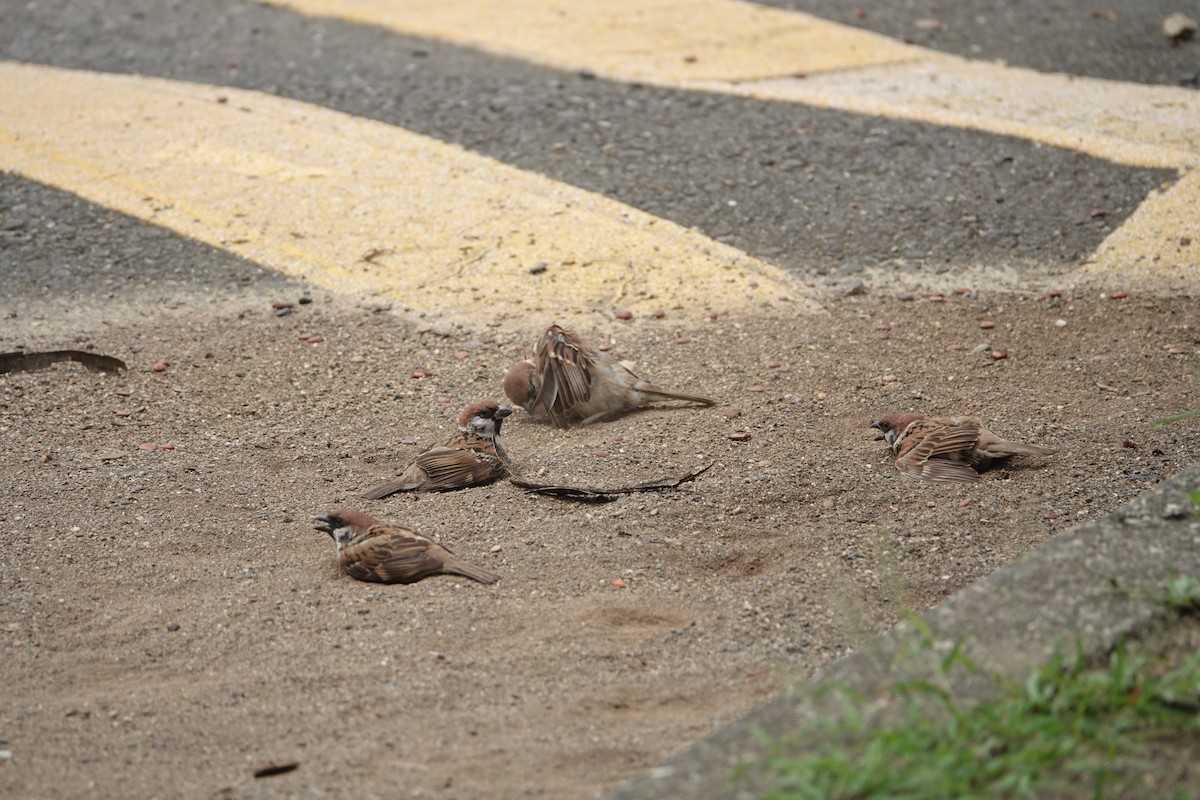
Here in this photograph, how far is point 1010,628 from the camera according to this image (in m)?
2.87

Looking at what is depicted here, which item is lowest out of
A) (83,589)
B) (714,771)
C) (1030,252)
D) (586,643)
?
(83,589)

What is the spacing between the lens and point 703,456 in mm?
5242

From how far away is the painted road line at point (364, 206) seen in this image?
23.2ft

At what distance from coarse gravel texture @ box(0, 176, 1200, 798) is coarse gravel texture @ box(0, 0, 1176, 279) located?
23.3 inches

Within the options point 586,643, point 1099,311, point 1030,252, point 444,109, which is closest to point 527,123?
point 444,109

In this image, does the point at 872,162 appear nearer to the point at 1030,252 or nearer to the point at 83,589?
the point at 1030,252

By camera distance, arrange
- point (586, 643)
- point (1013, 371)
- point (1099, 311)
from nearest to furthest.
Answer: point (586, 643)
point (1013, 371)
point (1099, 311)

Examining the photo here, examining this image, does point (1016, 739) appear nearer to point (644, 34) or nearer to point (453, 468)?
point (453, 468)

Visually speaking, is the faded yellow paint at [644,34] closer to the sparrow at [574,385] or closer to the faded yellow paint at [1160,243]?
the faded yellow paint at [1160,243]

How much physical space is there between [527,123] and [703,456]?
4078 millimetres

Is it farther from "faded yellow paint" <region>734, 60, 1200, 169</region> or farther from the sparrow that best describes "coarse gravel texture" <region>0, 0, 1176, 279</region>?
the sparrow

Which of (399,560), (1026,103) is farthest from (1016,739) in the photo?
(1026,103)

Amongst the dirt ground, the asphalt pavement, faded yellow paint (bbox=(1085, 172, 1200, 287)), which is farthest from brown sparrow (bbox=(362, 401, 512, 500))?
faded yellow paint (bbox=(1085, 172, 1200, 287))

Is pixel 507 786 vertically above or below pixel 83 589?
above
